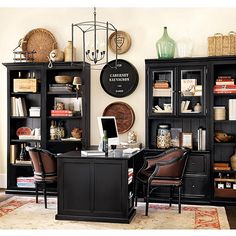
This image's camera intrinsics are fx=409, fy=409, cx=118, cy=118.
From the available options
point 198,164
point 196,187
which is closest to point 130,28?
point 198,164

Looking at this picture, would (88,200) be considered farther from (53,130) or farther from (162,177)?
(53,130)

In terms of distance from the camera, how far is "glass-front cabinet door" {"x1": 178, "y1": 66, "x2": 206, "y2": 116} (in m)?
5.73

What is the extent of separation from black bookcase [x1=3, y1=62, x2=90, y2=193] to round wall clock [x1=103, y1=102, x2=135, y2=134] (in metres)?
0.37

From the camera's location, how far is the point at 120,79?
6.34m

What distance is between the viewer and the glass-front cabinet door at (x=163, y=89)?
5836mm

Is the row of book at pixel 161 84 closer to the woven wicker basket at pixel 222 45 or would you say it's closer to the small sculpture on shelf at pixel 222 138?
the woven wicker basket at pixel 222 45

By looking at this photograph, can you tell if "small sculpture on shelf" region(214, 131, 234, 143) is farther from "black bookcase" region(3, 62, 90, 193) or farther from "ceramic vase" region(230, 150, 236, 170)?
"black bookcase" region(3, 62, 90, 193)

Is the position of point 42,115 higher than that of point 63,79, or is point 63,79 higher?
point 63,79

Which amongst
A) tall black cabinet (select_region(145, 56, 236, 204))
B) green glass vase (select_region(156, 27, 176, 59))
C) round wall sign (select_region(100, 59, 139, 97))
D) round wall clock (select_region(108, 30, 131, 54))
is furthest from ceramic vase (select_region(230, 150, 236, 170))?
round wall clock (select_region(108, 30, 131, 54))

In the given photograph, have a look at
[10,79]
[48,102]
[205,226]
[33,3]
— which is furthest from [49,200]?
[33,3]

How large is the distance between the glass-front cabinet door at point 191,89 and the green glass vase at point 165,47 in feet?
0.94

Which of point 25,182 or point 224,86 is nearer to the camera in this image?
point 224,86

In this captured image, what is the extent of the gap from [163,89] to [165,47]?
1.99ft

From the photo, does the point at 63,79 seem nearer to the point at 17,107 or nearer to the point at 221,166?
the point at 17,107
